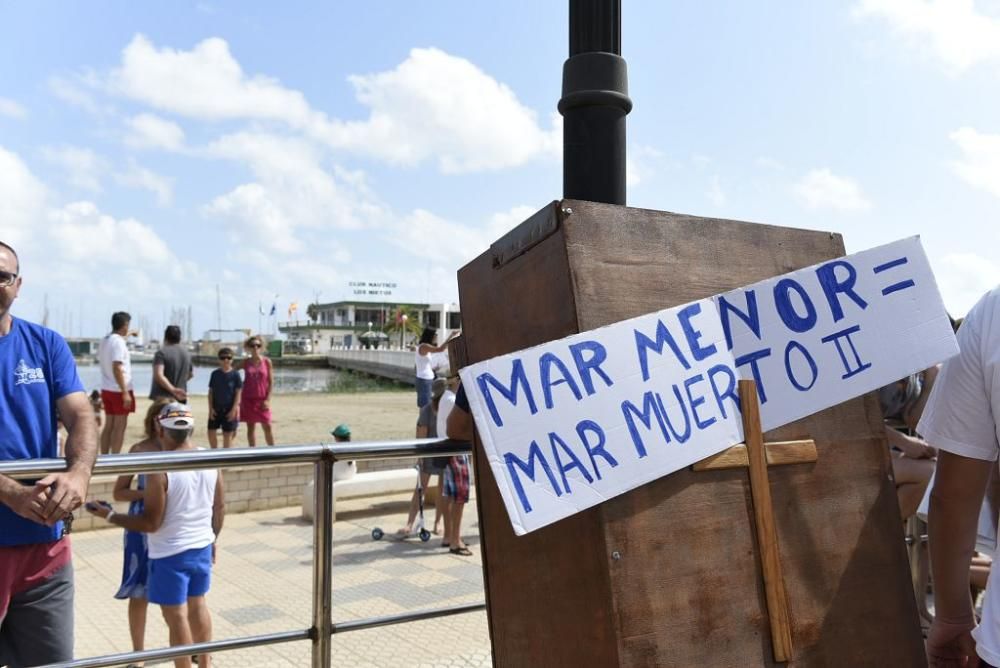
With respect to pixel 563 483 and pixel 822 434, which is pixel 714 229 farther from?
pixel 563 483

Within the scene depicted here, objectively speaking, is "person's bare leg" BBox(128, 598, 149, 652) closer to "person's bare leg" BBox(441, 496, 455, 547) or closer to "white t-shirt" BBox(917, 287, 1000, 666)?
"person's bare leg" BBox(441, 496, 455, 547)

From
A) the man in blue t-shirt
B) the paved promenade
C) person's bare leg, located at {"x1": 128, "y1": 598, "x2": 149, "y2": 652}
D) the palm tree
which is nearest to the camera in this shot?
the man in blue t-shirt

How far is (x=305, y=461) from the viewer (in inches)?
103

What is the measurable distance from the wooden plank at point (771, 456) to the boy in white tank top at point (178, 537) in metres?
3.14

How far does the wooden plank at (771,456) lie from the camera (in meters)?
1.81

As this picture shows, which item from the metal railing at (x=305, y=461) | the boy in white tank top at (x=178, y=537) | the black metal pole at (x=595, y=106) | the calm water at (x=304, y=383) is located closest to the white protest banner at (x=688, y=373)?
the black metal pole at (x=595, y=106)

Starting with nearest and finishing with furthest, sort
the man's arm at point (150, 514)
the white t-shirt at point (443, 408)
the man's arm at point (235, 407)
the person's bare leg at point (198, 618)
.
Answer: the man's arm at point (150, 514) → the person's bare leg at point (198, 618) → the white t-shirt at point (443, 408) → the man's arm at point (235, 407)

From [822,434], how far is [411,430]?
16341 mm

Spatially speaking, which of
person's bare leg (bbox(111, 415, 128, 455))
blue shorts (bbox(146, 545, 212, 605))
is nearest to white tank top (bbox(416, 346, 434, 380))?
person's bare leg (bbox(111, 415, 128, 455))

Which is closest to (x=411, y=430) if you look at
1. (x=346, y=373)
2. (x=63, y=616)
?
(x=63, y=616)

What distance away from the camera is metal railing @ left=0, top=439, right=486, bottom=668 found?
2.38 metres

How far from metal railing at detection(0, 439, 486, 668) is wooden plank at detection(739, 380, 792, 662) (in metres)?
1.12

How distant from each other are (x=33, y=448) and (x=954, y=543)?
2833 mm

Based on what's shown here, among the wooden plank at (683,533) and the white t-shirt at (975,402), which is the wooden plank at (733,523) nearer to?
the wooden plank at (683,533)
